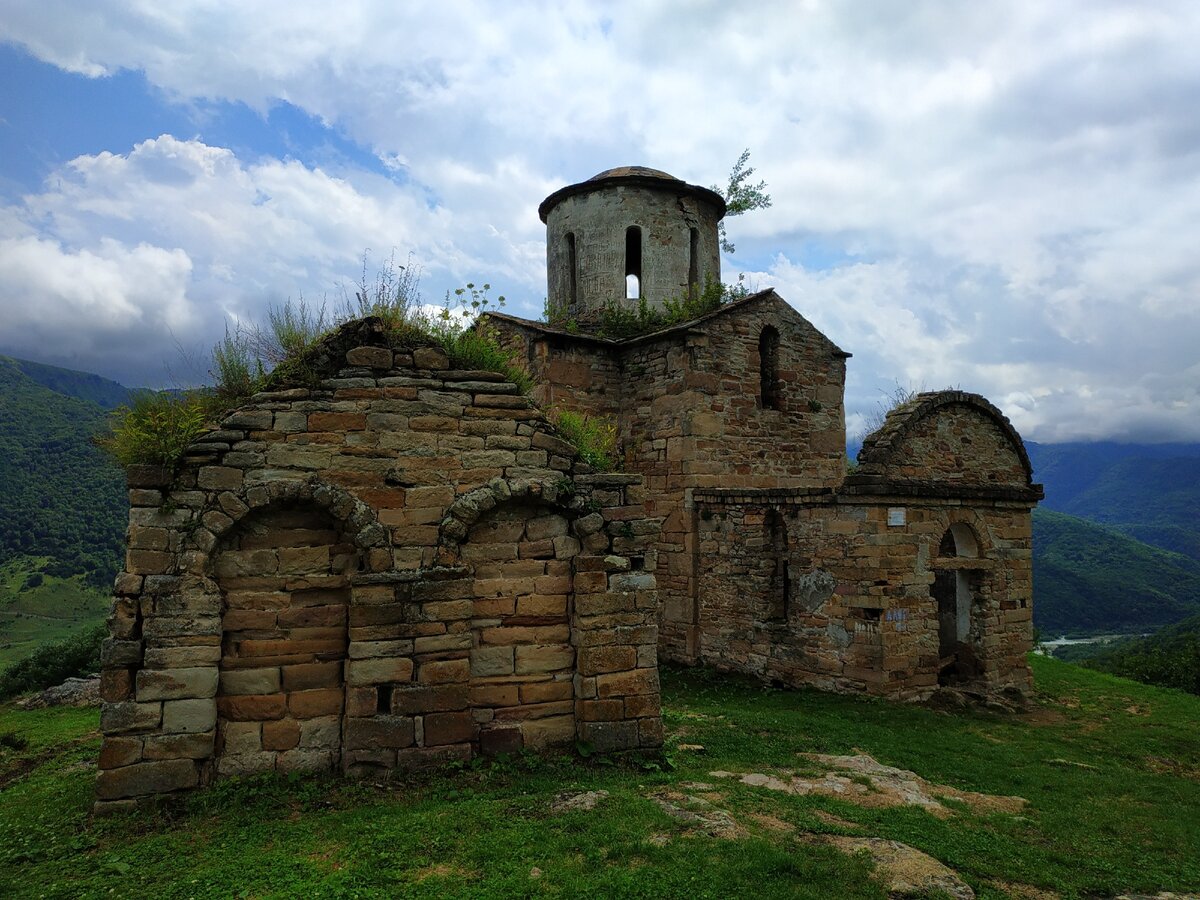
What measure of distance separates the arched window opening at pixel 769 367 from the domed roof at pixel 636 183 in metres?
4.49

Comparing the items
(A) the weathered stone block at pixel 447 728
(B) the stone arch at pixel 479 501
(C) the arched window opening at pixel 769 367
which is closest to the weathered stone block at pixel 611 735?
(A) the weathered stone block at pixel 447 728

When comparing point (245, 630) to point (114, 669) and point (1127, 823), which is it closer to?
point (114, 669)

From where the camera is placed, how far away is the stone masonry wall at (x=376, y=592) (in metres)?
5.54

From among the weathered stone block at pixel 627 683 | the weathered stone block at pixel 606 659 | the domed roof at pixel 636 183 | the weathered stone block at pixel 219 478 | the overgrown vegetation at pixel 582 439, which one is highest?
the domed roof at pixel 636 183

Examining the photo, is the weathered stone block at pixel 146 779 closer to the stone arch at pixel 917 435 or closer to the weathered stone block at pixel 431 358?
the weathered stone block at pixel 431 358

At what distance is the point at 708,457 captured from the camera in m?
12.6

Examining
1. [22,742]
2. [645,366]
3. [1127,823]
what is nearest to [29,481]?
[22,742]

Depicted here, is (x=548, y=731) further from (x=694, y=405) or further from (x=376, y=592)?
(x=694, y=405)

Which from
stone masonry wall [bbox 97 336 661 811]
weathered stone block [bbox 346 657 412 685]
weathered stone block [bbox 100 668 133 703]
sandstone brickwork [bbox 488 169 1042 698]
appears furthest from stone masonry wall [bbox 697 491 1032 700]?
weathered stone block [bbox 100 668 133 703]

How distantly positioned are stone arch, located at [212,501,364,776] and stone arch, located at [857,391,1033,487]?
788cm

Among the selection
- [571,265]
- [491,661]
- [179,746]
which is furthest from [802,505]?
[179,746]

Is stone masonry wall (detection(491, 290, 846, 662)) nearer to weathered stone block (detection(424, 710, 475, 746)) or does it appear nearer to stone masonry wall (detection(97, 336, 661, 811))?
stone masonry wall (detection(97, 336, 661, 811))

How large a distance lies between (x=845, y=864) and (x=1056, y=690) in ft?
35.6

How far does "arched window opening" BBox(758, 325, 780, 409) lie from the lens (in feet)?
44.1
